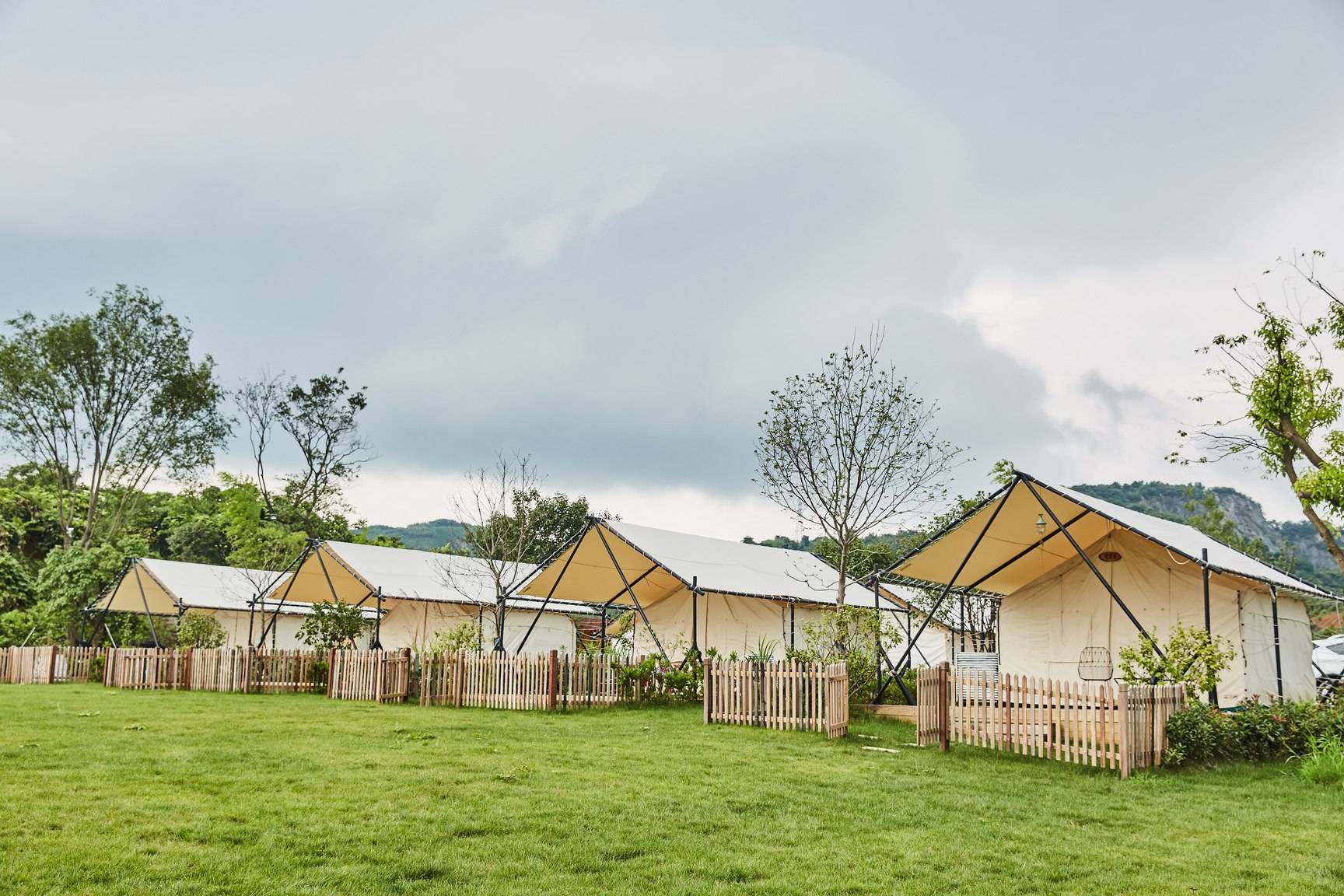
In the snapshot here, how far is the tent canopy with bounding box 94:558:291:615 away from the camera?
1148 inches

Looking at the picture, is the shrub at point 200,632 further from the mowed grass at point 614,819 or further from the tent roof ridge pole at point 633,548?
the mowed grass at point 614,819

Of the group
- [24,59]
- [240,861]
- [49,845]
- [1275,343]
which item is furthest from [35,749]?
[1275,343]

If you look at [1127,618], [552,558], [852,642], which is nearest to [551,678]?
[852,642]

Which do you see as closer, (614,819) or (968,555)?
(614,819)

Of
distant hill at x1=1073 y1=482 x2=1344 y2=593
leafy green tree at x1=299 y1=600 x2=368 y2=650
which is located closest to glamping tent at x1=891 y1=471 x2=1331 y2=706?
leafy green tree at x1=299 y1=600 x2=368 y2=650

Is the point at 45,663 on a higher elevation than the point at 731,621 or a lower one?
lower

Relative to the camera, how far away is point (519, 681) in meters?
17.2

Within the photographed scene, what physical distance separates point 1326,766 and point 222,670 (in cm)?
2113

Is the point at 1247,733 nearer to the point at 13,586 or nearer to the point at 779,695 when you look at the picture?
the point at 779,695

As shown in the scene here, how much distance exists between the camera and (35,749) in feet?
32.4

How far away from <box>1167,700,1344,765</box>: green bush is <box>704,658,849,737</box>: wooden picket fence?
4.11 m

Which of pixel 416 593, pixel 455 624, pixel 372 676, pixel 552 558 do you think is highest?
pixel 552 558

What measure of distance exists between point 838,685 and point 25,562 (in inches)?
1450

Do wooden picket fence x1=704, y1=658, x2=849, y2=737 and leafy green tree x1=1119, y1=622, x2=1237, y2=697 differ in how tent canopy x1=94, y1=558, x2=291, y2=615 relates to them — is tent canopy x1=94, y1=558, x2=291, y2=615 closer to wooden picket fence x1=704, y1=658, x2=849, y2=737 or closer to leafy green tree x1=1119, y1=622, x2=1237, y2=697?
wooden picket fence x1=704, y1=658, x2=849, y2=737
